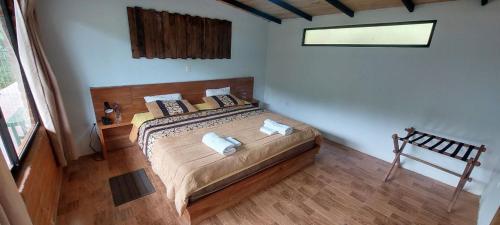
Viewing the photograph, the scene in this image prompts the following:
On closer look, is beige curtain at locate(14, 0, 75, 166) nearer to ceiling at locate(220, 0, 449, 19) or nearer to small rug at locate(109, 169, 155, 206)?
small rug at locate(109, 169, 155, 206)

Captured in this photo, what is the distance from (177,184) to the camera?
1.73 m

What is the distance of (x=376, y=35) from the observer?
116 inches

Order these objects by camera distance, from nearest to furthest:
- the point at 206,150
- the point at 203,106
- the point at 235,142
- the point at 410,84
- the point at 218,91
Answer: the point at 206,150 < the point at 235,142 < the point at 410,84 < the point at 203,106 < the point at 218,91

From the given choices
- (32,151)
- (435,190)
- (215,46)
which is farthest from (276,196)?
(215,46)

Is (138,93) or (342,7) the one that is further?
(138,93)

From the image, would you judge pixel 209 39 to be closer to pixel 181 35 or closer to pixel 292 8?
pixel 181 35

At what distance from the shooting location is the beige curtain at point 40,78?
183cm

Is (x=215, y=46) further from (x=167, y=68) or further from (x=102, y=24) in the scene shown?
(x=102, y=24)

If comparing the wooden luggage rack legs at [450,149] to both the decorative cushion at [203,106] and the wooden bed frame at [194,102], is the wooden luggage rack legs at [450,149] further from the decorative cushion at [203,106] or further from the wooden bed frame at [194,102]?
the decorative cushion at [203,106]

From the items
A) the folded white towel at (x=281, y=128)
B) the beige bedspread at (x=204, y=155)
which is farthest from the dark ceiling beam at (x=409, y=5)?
the folded white towel at (x=281, y=128)

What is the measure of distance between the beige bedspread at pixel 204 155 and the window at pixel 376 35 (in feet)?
5.25

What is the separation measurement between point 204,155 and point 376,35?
2876 millimetres

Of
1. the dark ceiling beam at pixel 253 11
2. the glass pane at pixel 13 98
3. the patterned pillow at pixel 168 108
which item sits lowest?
the patterned pillow at pixel 168 108

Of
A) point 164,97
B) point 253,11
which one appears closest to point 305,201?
point 164,97
